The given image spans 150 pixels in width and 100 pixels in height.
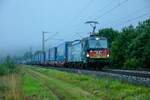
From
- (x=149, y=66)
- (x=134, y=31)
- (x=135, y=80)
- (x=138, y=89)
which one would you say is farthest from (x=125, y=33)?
(x=138, y=89)

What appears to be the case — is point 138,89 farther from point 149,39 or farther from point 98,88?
point 149,39

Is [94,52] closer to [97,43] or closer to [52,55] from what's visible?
[97,43]

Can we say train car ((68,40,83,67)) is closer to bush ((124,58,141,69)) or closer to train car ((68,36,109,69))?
train car ((68,36,109,69))

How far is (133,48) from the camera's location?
57188 mm

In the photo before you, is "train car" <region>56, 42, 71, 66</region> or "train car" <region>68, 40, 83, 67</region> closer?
"train car" <region>68, 40, 83, 67</region>

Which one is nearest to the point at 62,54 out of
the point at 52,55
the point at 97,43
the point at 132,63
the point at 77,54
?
the point at 52,55

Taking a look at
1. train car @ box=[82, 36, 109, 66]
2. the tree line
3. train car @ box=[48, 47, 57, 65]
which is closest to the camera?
train car @ box=[82, 36, 109, 66]

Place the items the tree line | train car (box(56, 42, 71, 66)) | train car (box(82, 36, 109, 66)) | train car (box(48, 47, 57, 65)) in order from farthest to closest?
train car (box(48, 47, 57, 65)), train car (box(56, 42, 71, 66)), the tree line, train car (box(82, 36, 109, 66))

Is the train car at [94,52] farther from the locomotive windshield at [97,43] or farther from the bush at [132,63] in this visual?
the bush at [132,63]

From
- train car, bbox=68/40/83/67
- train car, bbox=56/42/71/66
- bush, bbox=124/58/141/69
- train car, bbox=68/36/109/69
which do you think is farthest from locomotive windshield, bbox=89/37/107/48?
train car, bbox=56/42/71/66

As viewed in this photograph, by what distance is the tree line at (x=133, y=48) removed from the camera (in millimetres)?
53419

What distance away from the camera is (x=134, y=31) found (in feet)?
210

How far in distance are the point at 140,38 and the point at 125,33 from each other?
10015 mm

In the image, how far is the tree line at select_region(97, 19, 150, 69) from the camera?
175 ft
